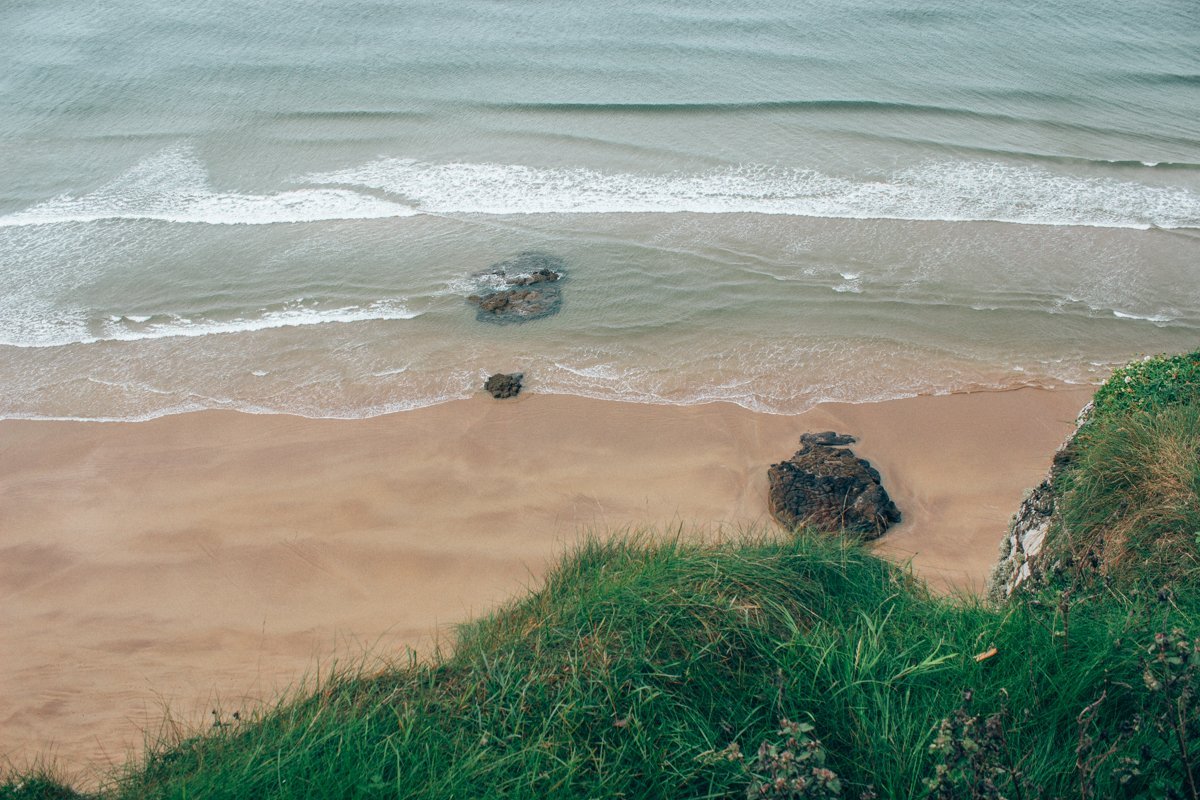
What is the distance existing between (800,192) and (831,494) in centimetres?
785

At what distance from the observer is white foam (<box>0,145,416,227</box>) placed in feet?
44.3

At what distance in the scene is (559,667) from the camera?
430cm

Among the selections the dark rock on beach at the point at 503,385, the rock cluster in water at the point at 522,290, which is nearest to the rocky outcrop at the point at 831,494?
the dark rock on beach at the point at 503,385

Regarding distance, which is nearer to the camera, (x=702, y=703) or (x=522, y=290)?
(x=702, y=703)

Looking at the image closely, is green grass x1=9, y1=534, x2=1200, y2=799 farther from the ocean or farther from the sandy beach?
the ocean

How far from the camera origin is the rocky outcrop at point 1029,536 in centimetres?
550

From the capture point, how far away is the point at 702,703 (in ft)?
13.5

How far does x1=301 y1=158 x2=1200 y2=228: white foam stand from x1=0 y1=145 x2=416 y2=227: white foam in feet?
2.03

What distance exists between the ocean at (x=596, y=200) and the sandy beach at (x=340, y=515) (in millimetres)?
516

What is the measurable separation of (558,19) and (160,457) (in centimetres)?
1755

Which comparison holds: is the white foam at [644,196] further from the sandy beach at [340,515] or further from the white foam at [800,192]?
the sandy beach at [340,515]

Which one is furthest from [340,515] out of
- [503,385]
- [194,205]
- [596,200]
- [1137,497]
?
[194,205]

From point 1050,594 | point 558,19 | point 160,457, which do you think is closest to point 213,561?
point 160,457

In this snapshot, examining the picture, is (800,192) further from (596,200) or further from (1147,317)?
(1147,317)
